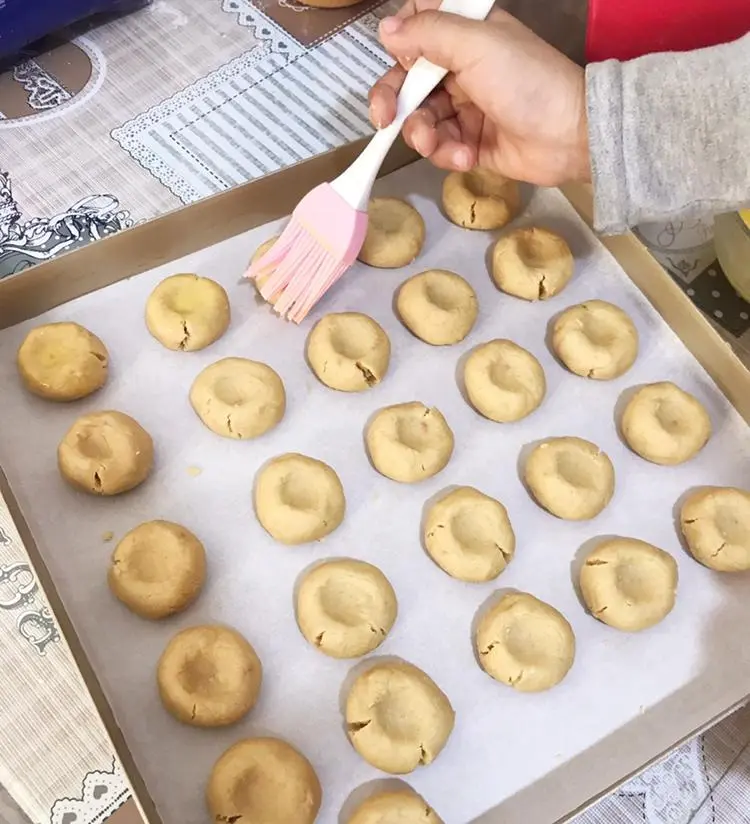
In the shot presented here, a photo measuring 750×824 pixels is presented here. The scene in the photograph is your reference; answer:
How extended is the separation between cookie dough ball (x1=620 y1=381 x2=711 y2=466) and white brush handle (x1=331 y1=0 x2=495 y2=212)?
1.31 ft

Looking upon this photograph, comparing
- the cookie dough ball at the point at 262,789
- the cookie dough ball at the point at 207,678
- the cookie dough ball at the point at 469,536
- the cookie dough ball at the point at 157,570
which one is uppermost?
the cookie dough ball at the point at 469,536

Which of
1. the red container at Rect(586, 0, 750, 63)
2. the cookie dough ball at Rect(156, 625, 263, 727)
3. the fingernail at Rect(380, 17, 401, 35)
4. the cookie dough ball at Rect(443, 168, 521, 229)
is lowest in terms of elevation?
the cookie dough ball at Rect(156, 625, 263, 727)

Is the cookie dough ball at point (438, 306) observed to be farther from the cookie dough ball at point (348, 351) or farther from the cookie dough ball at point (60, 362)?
the cookie dough ball at point (60, 362)

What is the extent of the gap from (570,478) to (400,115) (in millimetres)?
452

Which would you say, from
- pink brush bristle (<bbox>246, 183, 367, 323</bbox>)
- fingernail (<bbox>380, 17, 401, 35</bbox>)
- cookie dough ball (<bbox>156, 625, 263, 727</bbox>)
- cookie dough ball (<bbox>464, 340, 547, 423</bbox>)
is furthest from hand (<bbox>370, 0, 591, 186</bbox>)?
cookie dough ball (<bbox>156, 625, 263, 727</bbox>)

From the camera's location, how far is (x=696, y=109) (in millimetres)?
849

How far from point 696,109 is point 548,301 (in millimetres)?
340

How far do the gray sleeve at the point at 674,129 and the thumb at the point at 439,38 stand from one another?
0.45 feet

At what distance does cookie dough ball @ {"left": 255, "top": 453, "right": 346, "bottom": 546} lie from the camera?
36.9 inches

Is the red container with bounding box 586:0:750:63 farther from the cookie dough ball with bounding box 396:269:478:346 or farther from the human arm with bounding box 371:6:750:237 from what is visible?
the cookie dough ball with bounding box 396:269:478:346

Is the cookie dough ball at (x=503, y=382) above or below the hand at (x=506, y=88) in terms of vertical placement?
below

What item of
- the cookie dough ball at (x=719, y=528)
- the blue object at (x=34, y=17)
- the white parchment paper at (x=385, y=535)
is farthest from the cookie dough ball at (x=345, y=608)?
the blue object at (x=34, y=17)

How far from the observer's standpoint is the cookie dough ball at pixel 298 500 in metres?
0.94

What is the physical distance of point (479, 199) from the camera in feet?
3.78
